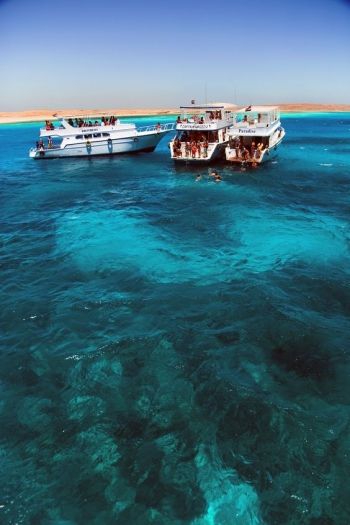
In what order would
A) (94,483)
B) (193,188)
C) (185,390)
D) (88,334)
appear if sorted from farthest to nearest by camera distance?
(193,188) → (88,334) → (185,390) → (94,483)

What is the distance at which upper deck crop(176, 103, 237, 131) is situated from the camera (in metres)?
39.2

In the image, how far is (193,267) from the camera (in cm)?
1653

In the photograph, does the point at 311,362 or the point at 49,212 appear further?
the point at 49,212

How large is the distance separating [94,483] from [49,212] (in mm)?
22751

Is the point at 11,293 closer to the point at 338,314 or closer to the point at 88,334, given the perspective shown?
the point at 88,334

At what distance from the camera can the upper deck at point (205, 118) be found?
1543 inches

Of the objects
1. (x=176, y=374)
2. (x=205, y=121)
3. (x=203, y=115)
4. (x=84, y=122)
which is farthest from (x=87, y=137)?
(x=176, y=374)

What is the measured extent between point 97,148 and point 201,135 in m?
17.1

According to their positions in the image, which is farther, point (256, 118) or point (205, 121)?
point (205, 121)

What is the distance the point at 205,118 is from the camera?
42000 millimetres

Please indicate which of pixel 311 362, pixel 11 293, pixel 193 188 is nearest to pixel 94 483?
pixel 311 362

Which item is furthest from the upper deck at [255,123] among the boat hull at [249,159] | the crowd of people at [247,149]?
the boat hull at [249,159]

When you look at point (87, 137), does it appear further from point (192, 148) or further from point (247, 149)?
point (247, 149)

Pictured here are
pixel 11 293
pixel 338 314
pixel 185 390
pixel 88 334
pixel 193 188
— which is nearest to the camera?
pixel 185 390
